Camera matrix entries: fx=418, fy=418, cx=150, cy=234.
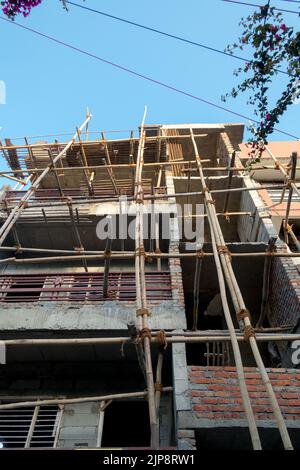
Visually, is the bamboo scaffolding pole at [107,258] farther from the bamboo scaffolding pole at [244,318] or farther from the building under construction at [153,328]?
the bamboo scaffolding pole at [244,318]

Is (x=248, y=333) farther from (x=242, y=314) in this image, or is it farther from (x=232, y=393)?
(x=232, y=393)

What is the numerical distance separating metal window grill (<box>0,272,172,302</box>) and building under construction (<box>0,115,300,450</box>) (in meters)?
0.04

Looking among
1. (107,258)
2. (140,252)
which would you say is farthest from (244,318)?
(107,258)

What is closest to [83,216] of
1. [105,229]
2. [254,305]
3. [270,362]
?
[105,229]

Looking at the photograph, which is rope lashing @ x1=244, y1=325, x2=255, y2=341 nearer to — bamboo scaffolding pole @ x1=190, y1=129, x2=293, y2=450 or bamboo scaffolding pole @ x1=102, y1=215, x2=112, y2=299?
bamboo scaffolding pole @ x1=190, y1=129, x2=293, y2=450

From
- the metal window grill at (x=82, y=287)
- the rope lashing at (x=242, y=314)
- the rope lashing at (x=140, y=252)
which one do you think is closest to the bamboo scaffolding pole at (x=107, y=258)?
the metal window grill at (x=82, y=287)

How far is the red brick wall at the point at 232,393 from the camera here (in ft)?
15.7

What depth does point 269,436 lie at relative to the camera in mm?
4617

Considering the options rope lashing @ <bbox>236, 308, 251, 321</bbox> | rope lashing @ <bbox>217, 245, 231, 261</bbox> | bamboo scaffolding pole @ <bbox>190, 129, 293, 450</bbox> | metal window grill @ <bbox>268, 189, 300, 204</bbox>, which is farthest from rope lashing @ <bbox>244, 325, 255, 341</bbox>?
metal window grill @ <bbox>268, 189, 300, 204</bbox>

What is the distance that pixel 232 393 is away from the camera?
5.06 m

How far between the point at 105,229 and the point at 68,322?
11.9ft

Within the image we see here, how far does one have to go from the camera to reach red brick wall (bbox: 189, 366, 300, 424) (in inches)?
189

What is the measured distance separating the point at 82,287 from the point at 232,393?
4.38 meters
